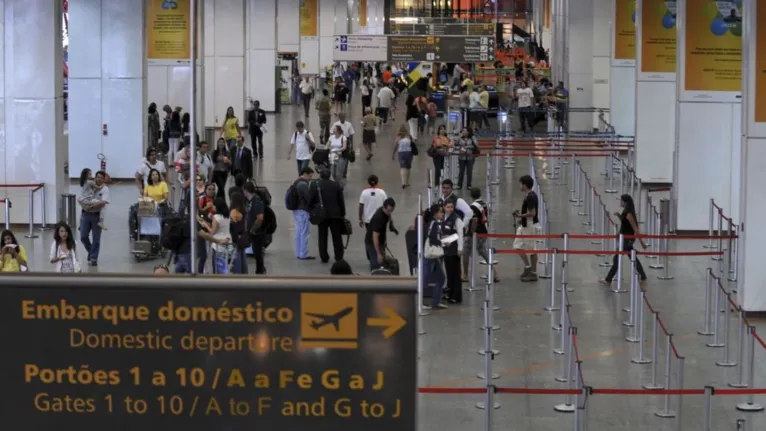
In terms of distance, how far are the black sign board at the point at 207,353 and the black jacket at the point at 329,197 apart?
15.0m

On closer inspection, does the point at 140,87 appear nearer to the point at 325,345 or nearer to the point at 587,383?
the point at 587,383

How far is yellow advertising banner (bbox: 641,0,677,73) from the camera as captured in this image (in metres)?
28.5

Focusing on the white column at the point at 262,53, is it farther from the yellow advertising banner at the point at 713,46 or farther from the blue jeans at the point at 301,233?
the blue jeans at the point at 301,233

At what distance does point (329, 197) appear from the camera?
797 inches

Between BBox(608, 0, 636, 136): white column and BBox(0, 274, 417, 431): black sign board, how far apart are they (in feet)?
101

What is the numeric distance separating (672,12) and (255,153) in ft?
38.3

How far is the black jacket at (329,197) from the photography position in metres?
20.2

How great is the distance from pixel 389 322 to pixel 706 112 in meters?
19.2

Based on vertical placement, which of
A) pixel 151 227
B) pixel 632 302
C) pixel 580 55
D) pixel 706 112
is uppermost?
pixel 580 55

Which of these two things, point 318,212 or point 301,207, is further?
point 301,207

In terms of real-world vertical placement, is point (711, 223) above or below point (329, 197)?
below

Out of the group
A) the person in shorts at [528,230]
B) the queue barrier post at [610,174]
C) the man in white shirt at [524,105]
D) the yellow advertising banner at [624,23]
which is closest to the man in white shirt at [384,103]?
the man in white shirt at [524,105]

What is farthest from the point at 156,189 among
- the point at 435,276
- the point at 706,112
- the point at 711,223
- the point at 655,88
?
the point at 655,88

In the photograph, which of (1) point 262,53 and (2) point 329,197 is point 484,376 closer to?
(2) point 329,197
